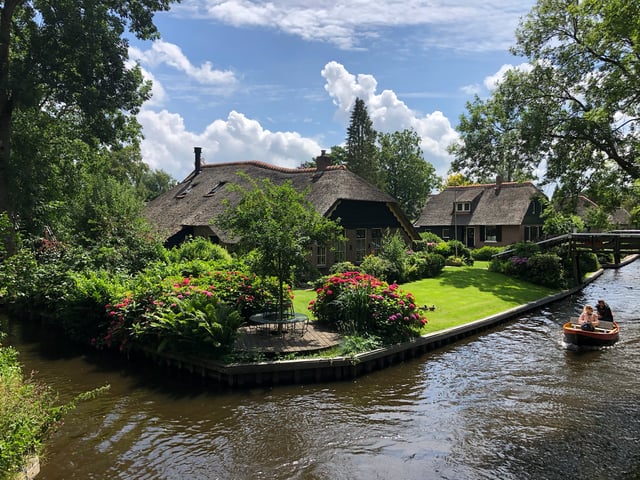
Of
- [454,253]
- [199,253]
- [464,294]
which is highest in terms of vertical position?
[199,253]

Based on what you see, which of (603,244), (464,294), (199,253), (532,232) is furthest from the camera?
(532,232)

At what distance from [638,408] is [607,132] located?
19.6 meters

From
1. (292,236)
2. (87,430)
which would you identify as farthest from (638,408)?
(87,430)

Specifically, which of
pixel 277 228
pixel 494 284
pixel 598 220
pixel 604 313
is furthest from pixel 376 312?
pixel 598 220

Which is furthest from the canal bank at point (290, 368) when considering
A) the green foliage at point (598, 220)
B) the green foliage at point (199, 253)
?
the green foliage at point (598, 220)

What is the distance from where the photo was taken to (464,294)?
21.0 meters

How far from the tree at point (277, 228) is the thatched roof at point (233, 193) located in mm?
9744

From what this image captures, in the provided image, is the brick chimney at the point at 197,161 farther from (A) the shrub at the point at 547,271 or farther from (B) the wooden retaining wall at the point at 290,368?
(B) the wooden retaining wall at the point at 290,368

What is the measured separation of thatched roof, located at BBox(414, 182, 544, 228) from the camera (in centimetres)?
4375

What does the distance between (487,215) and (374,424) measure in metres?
39.6

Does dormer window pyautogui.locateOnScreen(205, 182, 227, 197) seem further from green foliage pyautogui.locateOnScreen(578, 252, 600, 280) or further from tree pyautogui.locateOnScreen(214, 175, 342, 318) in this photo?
green foliage pyautogui.locateOnScreen(578, 252, 600, 280)

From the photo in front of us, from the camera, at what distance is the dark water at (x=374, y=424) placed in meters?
7.64

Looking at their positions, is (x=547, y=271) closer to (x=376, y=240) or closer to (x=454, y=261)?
(x=454, y=261)

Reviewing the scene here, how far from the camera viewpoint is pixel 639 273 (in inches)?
1276
